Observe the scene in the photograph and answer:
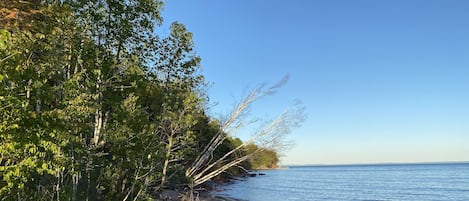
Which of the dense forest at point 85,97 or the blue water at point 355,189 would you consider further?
the blue water at point 355,189

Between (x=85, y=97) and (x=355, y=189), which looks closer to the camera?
(x=85, y=97)

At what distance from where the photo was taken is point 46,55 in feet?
26.7

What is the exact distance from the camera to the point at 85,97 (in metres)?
8.59

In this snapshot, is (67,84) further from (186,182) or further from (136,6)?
(186,182)

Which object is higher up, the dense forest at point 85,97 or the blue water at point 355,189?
the dense forest at point 85,97

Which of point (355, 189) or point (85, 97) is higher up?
point (85, 97)

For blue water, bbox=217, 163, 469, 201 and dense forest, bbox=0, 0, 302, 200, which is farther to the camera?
blue water, bbox=217, 163, 469, 201

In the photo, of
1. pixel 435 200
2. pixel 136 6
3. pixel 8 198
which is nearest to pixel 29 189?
pixel 8 198

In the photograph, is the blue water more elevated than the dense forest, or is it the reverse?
the dense forest

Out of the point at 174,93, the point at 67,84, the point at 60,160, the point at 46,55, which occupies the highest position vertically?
the point at 174,93

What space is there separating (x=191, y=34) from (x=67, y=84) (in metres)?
9.87

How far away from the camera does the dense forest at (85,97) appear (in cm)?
620

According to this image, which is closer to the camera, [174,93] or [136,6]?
[136,6]

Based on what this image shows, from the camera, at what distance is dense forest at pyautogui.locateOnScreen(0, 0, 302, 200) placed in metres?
6.20
